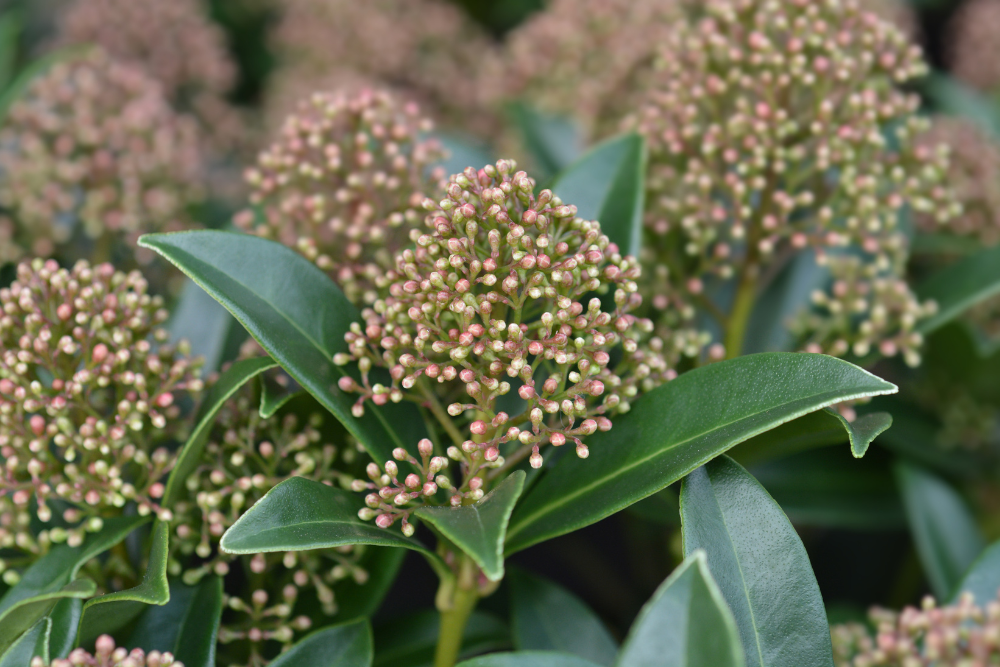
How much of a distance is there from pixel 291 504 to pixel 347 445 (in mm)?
299

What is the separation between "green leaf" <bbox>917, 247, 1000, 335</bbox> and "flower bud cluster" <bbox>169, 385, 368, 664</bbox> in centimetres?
107

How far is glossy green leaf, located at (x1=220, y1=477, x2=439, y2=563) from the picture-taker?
3.01 feet

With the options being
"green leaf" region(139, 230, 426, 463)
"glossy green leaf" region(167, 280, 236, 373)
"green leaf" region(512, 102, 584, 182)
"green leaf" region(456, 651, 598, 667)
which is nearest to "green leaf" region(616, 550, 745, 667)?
"green leaf" region(456, 651, 598, 667)

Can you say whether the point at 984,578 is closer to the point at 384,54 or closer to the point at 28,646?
the point at 28,646

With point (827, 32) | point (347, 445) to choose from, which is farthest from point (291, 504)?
point (827, 32)

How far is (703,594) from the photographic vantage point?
2.70ft

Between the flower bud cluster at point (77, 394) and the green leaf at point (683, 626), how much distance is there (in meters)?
0.65

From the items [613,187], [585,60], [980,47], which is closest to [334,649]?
[613,187]

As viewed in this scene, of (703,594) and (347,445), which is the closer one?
(703,594)

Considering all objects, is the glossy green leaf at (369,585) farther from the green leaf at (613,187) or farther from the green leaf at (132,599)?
the green leaf at (613,187)

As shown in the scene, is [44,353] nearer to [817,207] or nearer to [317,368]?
[317,368]

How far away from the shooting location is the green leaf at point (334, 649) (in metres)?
1.09

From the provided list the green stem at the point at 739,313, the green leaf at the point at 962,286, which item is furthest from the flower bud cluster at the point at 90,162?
the green leaf at the point at 962,286

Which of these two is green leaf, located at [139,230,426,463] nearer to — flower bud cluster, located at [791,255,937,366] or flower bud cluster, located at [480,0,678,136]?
flower bud cluster, located at [791,255,937,366]
